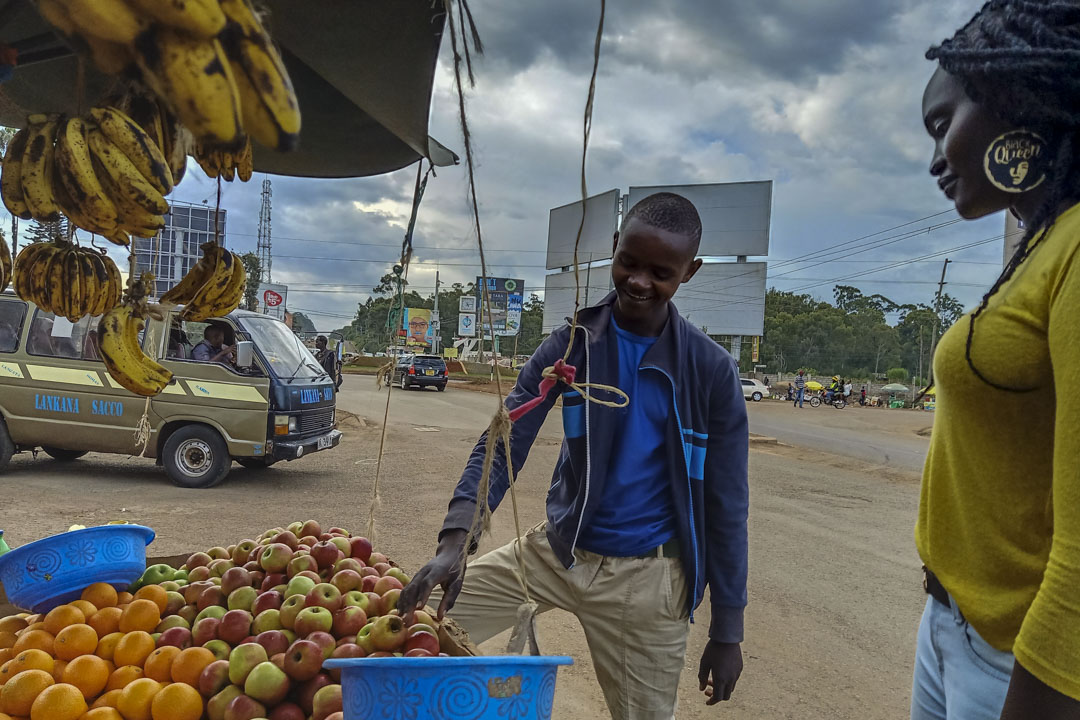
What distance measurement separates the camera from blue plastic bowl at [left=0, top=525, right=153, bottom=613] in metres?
1.90

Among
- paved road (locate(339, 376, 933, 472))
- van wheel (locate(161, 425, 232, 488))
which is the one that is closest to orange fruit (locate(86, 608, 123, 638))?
van wheel (locate(161, 425, 232, 488))

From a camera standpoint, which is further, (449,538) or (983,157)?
(449,538)

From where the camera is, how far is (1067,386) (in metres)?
0.85

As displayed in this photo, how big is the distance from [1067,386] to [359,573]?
1.90 metres

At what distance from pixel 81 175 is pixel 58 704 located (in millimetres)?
1251

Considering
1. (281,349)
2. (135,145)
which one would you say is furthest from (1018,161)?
(281,349)

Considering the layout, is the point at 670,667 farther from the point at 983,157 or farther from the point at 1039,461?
the point at 983,157

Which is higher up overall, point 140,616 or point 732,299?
point 732,299

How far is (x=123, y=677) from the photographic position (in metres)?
1.72

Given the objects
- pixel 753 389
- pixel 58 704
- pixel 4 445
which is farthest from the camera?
pixel 753 389

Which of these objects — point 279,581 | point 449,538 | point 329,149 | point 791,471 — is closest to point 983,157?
point 449,538

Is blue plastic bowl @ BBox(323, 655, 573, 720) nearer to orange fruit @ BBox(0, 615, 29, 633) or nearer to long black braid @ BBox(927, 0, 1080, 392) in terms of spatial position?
long black braid @ BBox(927, 0, 1080, 392)

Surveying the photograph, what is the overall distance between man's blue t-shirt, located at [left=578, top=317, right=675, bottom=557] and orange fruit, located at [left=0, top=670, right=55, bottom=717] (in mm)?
1435

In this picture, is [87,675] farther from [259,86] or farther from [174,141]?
[259,86]
